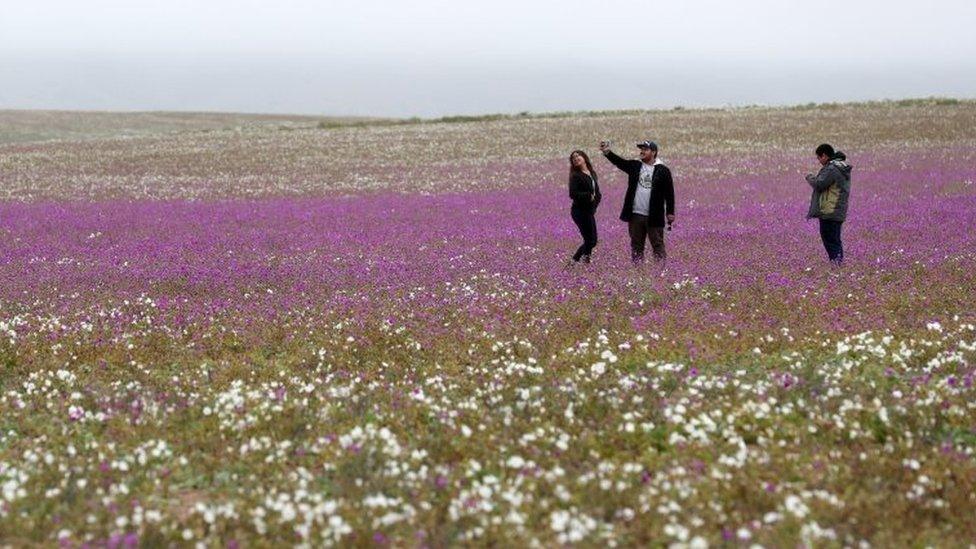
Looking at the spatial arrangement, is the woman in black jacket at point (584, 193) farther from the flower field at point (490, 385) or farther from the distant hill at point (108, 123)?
the distant hill at point (108, 123)

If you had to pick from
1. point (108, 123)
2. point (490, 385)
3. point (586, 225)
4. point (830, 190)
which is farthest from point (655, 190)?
point (108, 123)

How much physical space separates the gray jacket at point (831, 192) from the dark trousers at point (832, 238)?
20 centimetres

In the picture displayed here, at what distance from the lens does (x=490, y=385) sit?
9.89m

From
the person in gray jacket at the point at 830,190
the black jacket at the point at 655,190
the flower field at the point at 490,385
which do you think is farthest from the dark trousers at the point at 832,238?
the black jacket at the point at 655,190

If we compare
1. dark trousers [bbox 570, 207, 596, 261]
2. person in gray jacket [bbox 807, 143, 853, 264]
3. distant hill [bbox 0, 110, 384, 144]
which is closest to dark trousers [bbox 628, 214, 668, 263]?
dark trousers [bbox 570, 207, 596, 261]

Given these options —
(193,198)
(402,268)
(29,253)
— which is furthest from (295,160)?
(402,268)

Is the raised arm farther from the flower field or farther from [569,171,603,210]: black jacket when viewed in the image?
the flower field

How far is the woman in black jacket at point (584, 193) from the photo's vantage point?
16859 mm

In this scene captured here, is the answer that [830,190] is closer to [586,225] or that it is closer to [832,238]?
[832,238]

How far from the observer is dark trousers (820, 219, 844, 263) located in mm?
16125

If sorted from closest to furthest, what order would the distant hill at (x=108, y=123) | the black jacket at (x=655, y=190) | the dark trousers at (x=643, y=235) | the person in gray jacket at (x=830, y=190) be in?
the black jacket at (x=655, y=190) → the person in gray jacket at (x=830, y=190) → the dark trousers at (x=643, y=235) → the distant hill at (x=108, y=123)

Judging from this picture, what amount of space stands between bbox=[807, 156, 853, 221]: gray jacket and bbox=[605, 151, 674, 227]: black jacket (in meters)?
2.50

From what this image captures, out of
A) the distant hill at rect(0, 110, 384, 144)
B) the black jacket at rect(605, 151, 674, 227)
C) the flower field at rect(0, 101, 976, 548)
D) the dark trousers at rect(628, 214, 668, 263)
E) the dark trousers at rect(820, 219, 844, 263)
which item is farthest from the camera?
the distant hill at rect(0, 110, 384, 144)

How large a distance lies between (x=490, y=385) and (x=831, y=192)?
897 centimetres
